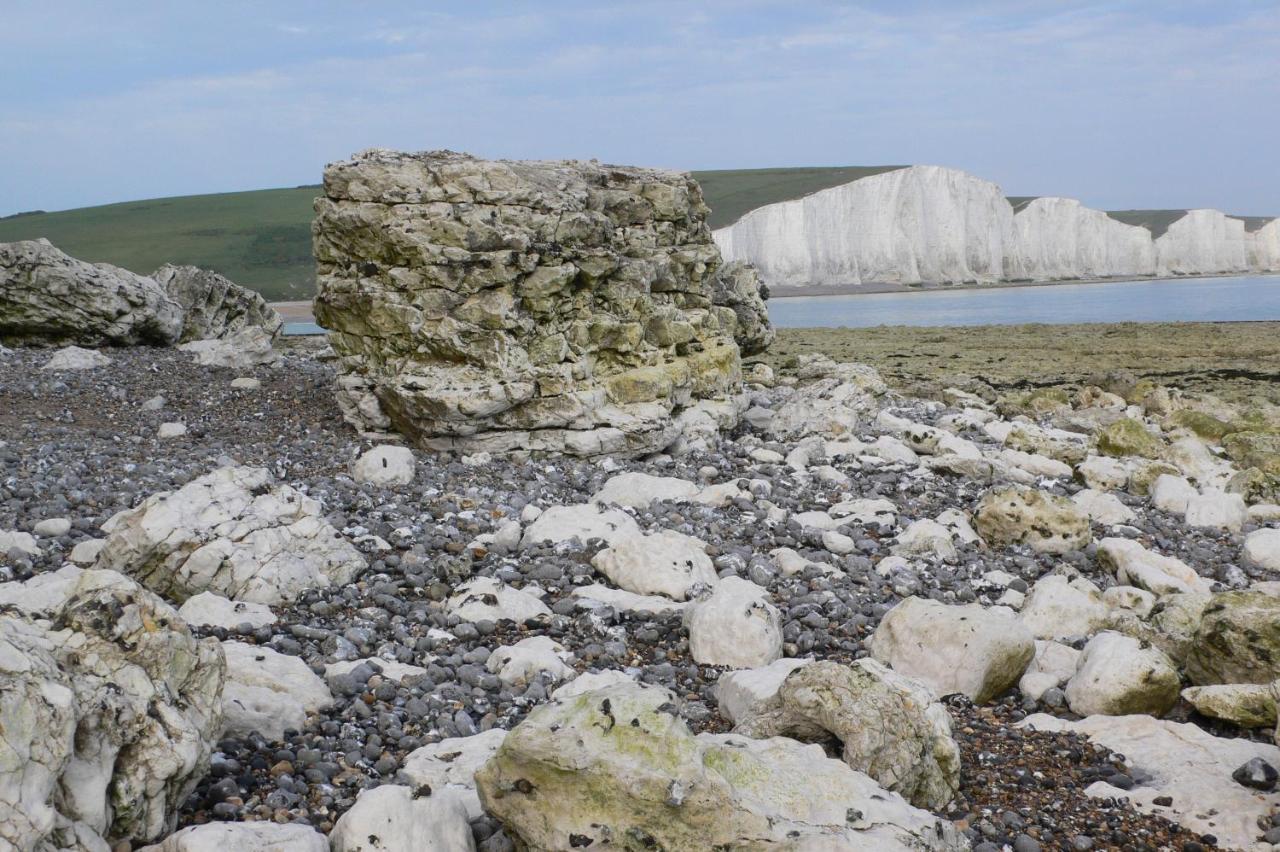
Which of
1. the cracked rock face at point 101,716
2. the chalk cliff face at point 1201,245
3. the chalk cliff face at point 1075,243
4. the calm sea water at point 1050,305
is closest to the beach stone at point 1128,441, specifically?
the cracked rock face at point 101,716

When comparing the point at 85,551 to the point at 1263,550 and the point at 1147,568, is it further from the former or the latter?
the point at 1263,550

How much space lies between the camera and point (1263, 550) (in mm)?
9602

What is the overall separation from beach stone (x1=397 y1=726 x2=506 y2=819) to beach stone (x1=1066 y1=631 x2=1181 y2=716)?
346cm

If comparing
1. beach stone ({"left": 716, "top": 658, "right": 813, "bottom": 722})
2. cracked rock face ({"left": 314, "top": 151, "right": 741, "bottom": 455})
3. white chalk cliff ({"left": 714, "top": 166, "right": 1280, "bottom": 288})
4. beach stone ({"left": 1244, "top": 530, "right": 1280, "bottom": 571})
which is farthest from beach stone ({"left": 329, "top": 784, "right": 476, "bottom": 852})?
white chalk cliff ({"left": 714, "top": 166, "right": 1280, "bottom": 288})

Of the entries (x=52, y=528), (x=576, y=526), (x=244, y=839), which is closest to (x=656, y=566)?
(x=576, y=526)

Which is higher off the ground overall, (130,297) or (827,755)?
(130,297)

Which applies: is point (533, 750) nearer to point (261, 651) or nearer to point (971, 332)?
point (261, 651)

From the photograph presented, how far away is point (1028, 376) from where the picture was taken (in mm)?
27000

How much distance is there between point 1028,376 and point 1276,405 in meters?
6.19

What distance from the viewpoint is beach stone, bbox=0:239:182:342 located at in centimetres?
1988

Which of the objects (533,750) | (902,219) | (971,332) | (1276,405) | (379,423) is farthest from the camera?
(902,219)

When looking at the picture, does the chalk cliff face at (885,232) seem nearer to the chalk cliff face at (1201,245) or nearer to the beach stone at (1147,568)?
the chalk cliff face at (1201,245)

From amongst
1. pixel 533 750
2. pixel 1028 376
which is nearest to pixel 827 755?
pixel 533 750

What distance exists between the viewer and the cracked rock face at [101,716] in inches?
133
